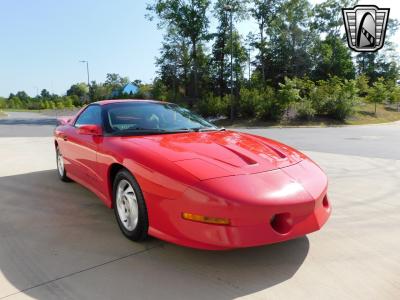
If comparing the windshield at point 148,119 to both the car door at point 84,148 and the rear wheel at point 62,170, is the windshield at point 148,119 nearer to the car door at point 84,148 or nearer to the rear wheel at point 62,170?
the car door at point 84,148

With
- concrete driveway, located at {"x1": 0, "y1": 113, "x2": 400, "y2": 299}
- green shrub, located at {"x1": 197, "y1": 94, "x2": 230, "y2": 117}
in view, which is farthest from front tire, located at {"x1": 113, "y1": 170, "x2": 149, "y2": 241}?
green shrub, located at {"x1": 197, "y1": 94, "x2": 230, "y2": 117}

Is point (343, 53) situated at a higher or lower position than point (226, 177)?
higher

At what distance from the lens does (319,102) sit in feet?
76.4

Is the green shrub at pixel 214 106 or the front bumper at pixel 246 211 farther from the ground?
the green shrub at pixel 214 106

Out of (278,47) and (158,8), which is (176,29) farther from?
(278,47)

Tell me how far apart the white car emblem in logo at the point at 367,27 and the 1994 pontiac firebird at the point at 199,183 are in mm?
8591

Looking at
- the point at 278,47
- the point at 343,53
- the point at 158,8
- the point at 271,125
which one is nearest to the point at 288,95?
the point at 271,125

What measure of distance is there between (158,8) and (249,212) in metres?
36.5

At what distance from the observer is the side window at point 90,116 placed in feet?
13.4

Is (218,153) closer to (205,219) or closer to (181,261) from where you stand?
(205,219)

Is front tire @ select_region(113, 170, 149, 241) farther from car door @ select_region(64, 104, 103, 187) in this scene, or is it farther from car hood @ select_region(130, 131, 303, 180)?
car door @ select_region(64, 104, 103, 187)

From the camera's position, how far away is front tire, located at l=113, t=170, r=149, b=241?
2.95 metres

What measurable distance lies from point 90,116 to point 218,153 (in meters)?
2.06

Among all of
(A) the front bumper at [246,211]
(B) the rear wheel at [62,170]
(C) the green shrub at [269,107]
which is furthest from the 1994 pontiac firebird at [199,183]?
(C) the green shrub at [269,107]
